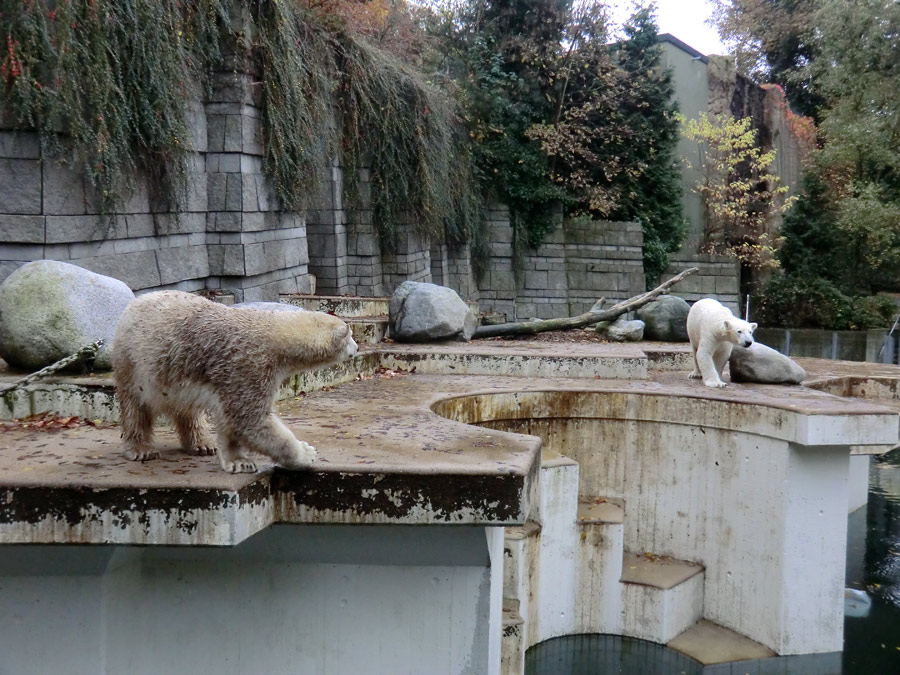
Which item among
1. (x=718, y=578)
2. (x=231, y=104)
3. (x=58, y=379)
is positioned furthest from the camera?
(x=231, y=104)

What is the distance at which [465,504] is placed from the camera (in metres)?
3.45

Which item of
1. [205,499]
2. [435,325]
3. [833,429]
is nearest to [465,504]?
[205,499]

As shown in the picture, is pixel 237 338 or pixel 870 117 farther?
pixel 870 117

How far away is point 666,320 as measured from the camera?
34.9 feet

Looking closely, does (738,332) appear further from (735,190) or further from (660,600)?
(735,190)

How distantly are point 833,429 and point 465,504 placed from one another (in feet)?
12.6

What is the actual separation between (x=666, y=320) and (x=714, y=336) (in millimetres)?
3237

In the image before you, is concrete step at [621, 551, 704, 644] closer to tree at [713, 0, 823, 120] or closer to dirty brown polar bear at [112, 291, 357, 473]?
dirty brown polar bear at [112, 291, 357, 473]

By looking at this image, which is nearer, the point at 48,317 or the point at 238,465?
the point at 238,465

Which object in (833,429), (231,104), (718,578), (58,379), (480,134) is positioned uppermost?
(480,134)

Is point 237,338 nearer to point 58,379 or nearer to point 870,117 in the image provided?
point 58,379

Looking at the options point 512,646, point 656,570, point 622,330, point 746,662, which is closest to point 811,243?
point 622,330

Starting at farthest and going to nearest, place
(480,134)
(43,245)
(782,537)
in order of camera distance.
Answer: (480,134), (782,537), (43,245)

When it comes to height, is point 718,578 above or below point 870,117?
below
